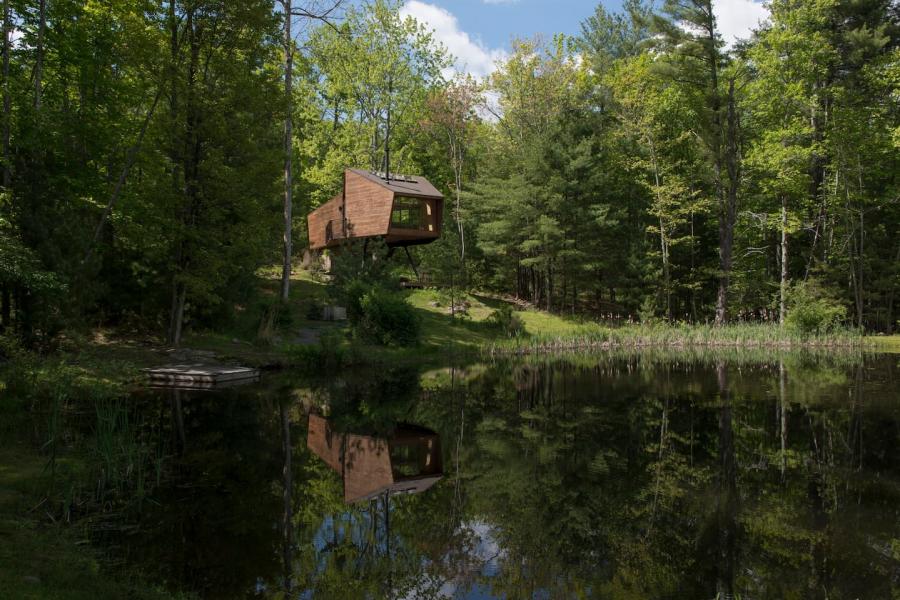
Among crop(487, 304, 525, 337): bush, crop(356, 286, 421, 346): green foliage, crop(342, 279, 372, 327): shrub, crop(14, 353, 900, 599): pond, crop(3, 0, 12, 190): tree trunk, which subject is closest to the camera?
crop(14, 353, 900, 599): pond

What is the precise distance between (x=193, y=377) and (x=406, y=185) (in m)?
16.3

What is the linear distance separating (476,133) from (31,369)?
32697 mm

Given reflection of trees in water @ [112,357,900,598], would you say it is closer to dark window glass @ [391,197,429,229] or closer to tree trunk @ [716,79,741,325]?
dark window glass @ [391,197,429,229]

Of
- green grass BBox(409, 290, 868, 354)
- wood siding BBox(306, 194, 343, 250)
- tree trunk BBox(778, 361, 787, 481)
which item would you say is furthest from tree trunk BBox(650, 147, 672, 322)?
wood siding BBox(306, 194, 343, 250)

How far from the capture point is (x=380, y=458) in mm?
8031

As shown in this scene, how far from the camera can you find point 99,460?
6746mm

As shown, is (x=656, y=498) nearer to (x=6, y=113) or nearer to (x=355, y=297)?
(x=6, y=113)

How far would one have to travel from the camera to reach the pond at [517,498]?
4.59 metres

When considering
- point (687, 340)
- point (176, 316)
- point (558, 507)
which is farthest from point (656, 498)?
point (687, 340)

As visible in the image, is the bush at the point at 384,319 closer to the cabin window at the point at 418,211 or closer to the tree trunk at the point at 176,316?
the tree trunk at the point at 176,316

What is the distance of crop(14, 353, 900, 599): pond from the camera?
15.1ft

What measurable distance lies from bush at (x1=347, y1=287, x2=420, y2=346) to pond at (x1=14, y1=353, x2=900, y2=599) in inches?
295

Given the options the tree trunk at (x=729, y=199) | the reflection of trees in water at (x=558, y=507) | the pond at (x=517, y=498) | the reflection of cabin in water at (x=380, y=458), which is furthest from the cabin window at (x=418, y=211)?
the reflection of cabin in water at (x=380, y=458)

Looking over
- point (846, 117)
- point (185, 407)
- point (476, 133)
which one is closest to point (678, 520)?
point (185, 407)
